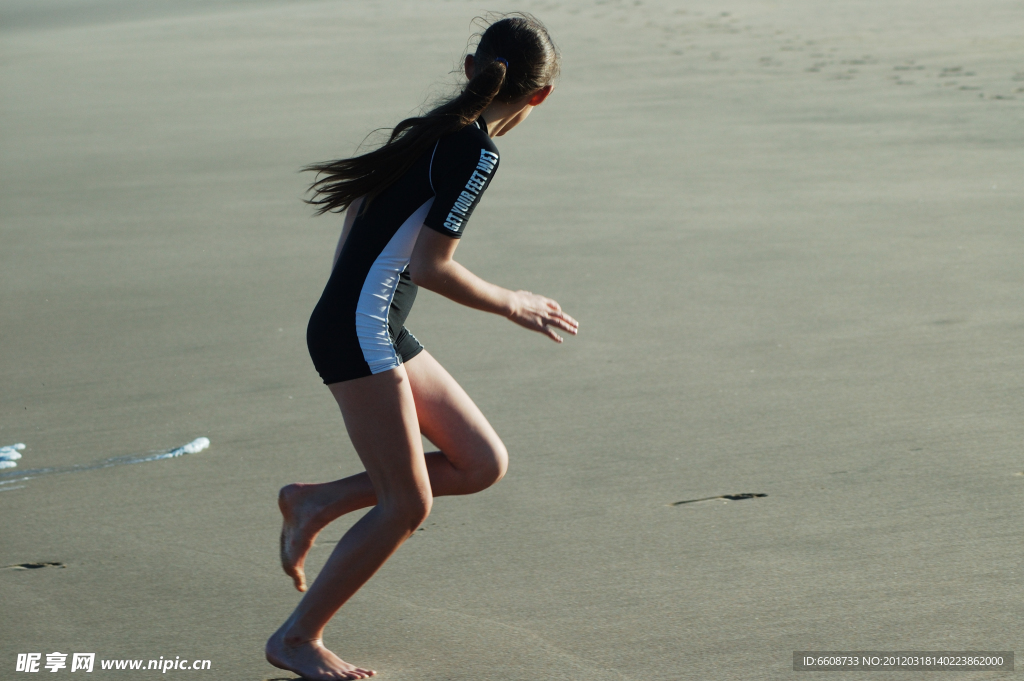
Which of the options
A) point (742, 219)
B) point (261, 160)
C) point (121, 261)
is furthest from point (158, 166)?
point (742, 219)

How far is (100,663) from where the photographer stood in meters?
3.07

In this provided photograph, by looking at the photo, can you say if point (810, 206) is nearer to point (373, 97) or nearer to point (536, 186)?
point (536, 186)

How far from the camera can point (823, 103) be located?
12.1 m

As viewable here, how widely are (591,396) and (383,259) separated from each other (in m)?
2.24

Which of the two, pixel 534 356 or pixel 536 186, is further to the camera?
pixel 536 186

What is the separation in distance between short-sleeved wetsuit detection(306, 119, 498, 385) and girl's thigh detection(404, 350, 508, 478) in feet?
0.59

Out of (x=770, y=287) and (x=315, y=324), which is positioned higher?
(x=315, y=324)

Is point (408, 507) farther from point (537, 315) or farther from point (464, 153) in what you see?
point (464, 153)

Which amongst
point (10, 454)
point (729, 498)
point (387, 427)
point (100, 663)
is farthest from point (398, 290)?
point (10, 454)

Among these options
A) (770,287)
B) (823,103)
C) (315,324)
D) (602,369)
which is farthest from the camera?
(823,103)

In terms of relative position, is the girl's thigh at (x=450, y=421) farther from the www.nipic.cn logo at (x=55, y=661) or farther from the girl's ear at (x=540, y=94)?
the www.nipic.cn logo at (x=55, y=661)

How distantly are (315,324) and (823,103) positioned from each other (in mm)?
10209

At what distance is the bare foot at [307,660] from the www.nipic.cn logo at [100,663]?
0.77ft

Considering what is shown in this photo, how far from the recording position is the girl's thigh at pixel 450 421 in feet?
9.93
